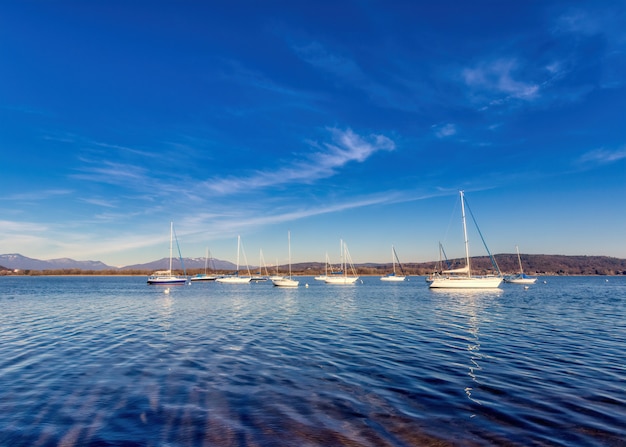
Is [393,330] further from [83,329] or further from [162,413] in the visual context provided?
[83,329]

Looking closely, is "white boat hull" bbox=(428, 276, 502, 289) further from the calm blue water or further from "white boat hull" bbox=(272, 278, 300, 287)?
the calm blue water

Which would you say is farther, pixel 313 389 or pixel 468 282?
pixel 468 282

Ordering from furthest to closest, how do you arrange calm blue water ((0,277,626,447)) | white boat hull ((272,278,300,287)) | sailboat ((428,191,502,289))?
white boat hull ((272,278,300,287)) → sailboat ((428,191,502,289)) → calm blue water ((0,277,626,447))

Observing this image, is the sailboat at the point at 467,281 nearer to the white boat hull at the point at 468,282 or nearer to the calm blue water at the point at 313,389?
the white boat hull at the point at 468,282

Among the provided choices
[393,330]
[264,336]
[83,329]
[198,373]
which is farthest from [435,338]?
[83,329]

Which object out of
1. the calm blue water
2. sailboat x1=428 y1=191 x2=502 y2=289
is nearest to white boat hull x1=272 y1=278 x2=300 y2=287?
sailboat x1=428 y1=191 x2=502 y2=289

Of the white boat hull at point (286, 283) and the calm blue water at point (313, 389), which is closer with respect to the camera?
the calm blue water at point (313, 389)

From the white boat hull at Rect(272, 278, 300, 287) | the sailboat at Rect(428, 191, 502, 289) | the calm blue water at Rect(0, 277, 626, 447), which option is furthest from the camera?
the white boat hull at Rect(272, 278, 300, 287)

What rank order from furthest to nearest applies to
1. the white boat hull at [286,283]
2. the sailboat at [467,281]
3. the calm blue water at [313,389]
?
the white boat hull at [286,283] → the sailboat at [467,281] → the calm blue water at [313,389]

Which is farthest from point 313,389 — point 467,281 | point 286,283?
point 286,283

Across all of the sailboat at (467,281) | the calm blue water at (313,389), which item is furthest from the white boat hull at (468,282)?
the calm blue water at (313,389)

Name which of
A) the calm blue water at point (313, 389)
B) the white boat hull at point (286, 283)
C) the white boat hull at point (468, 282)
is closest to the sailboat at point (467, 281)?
the white boat hull at point (468, 282)

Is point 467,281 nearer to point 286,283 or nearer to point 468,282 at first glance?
point 468,282

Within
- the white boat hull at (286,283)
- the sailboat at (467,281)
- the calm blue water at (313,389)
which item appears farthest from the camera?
the white boat hull at (286,283)
